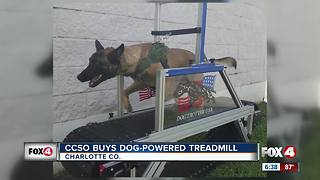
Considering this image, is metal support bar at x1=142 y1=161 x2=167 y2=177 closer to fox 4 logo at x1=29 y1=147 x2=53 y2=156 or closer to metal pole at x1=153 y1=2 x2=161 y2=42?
fox 4 logo at x1=29 y1=147 x2=53 y2=156

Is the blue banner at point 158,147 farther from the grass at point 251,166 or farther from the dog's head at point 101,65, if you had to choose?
the dog's head at point 101,65

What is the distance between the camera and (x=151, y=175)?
2.02m

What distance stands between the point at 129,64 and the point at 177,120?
42cm

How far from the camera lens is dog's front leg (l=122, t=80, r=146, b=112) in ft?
6.66

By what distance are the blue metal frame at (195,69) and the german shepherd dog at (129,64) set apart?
2 cm

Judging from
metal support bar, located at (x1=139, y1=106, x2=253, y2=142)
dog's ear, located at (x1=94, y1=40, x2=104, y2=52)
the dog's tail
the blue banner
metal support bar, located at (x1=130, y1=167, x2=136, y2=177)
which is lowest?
metal support bar, located at (x1=130, y1=167, x2=136, y2=177)

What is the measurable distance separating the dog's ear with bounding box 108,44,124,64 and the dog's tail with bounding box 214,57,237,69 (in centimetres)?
53

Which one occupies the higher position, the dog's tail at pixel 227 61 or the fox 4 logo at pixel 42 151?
the dog's tail at pixel 227 61

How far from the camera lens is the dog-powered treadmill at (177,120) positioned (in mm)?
1999

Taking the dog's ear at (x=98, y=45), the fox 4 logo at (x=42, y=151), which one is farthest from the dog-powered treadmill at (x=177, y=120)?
the dog's ear at (x=98, y=45)

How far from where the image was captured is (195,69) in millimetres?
2037

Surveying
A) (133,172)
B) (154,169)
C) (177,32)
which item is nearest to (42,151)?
(133,172)

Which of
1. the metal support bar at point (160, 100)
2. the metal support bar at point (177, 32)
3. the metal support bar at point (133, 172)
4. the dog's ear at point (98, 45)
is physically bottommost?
the metal support bar at point (133, 172)

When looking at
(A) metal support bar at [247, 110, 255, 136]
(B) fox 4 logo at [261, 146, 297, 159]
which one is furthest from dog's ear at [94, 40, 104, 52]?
(B) fox 4 logo at [261, 146, 297, 159]
